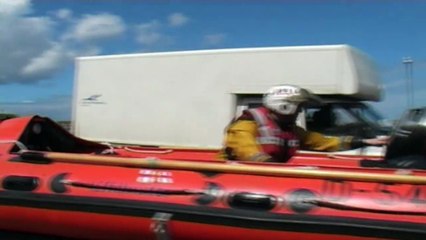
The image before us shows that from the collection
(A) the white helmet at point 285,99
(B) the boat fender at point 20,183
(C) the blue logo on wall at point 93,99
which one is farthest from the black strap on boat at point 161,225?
(C) the blue logo on wall at point 93,99

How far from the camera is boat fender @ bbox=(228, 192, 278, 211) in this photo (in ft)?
13.7

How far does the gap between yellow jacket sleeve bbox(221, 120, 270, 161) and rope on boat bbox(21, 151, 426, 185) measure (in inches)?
15.5

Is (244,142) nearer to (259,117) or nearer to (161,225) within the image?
(259,117)

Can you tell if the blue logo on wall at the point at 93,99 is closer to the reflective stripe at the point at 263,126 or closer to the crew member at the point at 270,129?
the crew member at the point at 270,129

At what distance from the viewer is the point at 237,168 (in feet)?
14.4

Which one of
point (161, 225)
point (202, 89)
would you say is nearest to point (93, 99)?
point (202, 89)

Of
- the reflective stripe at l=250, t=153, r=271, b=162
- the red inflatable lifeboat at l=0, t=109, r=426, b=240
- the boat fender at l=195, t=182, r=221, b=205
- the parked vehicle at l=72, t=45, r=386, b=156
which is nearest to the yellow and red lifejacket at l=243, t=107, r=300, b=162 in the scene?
the reflective stripe at l=250, t=153, r=271, b=162

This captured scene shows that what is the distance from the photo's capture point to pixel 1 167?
195 inches

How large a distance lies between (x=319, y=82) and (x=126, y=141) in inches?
147

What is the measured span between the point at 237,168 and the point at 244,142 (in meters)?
0.58

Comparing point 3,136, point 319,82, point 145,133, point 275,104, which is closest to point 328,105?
point 319,82

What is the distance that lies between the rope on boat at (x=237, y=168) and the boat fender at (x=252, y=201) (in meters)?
0.16

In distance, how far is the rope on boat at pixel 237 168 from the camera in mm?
4023

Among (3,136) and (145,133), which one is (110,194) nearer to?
(3,136)
